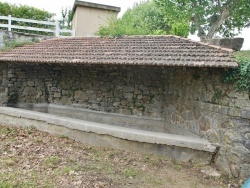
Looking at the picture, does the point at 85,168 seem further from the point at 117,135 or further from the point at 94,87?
the point at 94,87

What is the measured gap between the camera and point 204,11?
1543cm

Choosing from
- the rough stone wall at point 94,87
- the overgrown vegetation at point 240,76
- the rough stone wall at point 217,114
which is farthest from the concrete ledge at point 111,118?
the overgrown vegetation at point 240,76

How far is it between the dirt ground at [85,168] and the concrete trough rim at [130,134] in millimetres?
409

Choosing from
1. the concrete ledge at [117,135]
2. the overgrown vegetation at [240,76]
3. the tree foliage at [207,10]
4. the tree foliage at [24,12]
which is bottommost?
the concrete ledge at [117,135]

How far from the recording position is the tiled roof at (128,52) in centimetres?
522

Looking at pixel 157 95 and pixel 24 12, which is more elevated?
pixel 24 12

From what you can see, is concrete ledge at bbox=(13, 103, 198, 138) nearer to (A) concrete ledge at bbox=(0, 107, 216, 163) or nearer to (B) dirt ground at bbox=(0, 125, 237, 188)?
(A) concrete ledge at bbox=(0, 107, 216, 163)

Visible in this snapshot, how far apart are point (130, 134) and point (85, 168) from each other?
152 cm

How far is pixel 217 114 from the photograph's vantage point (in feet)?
16.9

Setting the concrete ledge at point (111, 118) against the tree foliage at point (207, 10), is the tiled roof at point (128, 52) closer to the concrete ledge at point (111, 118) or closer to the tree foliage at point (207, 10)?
the concrete ledge at point (111, 118)

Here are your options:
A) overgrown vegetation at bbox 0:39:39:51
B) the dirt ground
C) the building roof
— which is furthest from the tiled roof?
the building roof

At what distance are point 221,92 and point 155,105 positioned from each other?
109 inches

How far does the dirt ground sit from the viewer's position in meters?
4.27

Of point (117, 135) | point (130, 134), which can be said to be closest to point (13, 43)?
point (117, 135)
